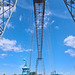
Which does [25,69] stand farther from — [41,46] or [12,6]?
[12,6]

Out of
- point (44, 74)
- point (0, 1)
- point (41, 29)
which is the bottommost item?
point (44, 74)

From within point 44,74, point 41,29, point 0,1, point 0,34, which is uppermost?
point 41,29

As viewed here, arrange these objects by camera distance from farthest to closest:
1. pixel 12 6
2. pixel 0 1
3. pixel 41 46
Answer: pixel 41 46, pixel 12 6, pixel 0 1

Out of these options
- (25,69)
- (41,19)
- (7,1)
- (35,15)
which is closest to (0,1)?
(7,1)

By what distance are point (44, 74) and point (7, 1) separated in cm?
4260

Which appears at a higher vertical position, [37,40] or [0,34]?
[37,40]

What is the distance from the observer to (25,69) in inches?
1746

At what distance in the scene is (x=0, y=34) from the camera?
1534 centimetres

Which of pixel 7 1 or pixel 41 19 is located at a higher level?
pixel 41 19

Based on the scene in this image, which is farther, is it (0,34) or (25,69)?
(25,69)

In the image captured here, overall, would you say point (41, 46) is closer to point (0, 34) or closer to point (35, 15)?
point (35, 15)

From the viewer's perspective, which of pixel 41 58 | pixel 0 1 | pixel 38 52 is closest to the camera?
pixel 0 1

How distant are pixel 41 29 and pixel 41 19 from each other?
5.63 metres

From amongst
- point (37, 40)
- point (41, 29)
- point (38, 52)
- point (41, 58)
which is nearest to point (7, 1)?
point (41, 29)
